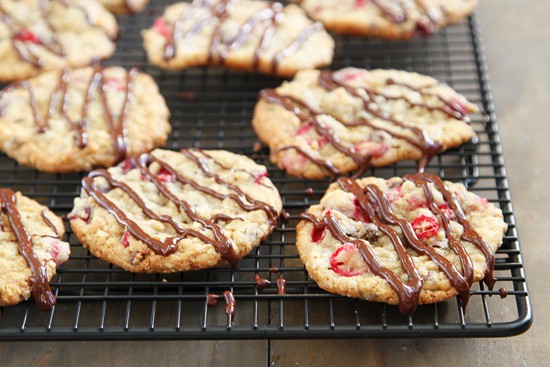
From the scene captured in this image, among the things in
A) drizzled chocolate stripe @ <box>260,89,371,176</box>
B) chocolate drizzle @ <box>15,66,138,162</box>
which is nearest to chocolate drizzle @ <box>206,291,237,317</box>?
drizzled chocolate stripe @ <box>260,89,371,176</box>

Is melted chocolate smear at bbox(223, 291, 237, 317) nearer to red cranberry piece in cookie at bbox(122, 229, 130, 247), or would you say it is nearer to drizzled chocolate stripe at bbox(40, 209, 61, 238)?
red cranberry piece in cookie at bbox(122, 229, 130, 247)

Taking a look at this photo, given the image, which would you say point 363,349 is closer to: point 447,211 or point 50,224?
point 447,211

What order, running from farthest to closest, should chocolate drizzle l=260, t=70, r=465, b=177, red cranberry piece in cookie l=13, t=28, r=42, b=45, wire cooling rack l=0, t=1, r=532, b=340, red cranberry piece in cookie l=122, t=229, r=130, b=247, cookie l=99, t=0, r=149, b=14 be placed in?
cookie l=99, t=0, r=149, b=14 < red cranberry piece in cookie l=13, t=28, r=42, b=45 < chocolate drizzle l=260, t=70, r=465, b=177 < red cranberry piece in cookie l=122, t=229, r=130, b=247 < wire cooling rack l=0, t=1, r=532, b=340

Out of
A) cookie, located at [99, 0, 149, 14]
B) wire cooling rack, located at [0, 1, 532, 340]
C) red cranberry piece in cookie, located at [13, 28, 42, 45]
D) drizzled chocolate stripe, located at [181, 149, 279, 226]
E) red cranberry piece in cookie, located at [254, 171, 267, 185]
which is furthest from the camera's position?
cookie, located at [99, 0, 149, 14]

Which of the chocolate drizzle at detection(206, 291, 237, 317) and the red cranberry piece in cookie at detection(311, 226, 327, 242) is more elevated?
the red cranberry piece in cookie at detection(311, 226, 327, 242)

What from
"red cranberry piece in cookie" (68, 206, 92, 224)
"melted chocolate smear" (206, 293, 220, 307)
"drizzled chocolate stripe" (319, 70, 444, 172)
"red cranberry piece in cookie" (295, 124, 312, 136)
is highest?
"drizzled chocolate stripe" (319, 70, 444, 172)

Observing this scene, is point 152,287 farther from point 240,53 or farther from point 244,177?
point 240,53

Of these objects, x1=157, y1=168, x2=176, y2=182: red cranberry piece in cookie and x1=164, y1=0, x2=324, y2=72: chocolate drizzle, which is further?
x1=164, y1=0, x2=324, y2=72: chocolate drizzle

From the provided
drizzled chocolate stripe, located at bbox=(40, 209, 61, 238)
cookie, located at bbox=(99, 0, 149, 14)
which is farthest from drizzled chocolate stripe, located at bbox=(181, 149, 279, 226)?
cookie, located at bbox=(99, 0, 149, 14)
